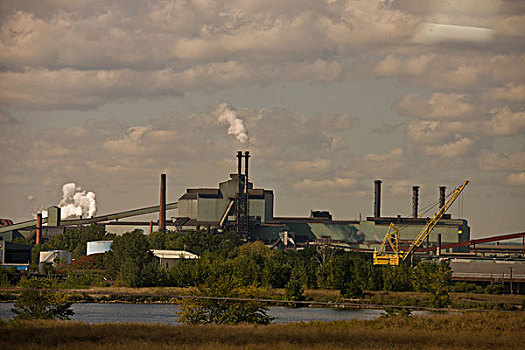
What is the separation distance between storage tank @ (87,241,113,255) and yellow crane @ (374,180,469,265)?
102 ft

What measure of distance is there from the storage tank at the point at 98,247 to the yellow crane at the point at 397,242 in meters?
31.0

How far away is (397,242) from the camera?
327ft

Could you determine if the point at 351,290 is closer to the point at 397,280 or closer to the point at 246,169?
the point at 397,280

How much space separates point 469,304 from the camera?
59719mm

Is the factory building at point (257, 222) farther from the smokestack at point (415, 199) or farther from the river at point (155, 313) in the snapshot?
the river at point (155, 313)

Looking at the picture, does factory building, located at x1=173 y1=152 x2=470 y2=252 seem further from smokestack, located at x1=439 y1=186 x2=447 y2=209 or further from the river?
the river

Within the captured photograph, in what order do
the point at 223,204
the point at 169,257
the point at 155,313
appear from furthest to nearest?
the point at 223,204, the point at 169,257, the point at 155,313

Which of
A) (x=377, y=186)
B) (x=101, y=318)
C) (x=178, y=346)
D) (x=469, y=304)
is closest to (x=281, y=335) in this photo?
(x=178, y=346)

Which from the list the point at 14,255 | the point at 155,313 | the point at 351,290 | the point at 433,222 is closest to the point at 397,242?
the point at 433,222

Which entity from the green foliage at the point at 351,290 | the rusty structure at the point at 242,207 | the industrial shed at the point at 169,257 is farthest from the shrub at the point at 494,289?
the rusty structure at the point at 242,207

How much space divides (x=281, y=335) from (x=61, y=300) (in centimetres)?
1885

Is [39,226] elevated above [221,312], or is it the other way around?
[39,226]

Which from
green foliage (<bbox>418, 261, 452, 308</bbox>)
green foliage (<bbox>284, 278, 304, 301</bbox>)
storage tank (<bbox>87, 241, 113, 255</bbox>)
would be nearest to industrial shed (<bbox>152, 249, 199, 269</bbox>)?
storage tank (<bbox>87, 241, 113, 255</bbox>)

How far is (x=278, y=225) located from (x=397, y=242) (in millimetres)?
15429
